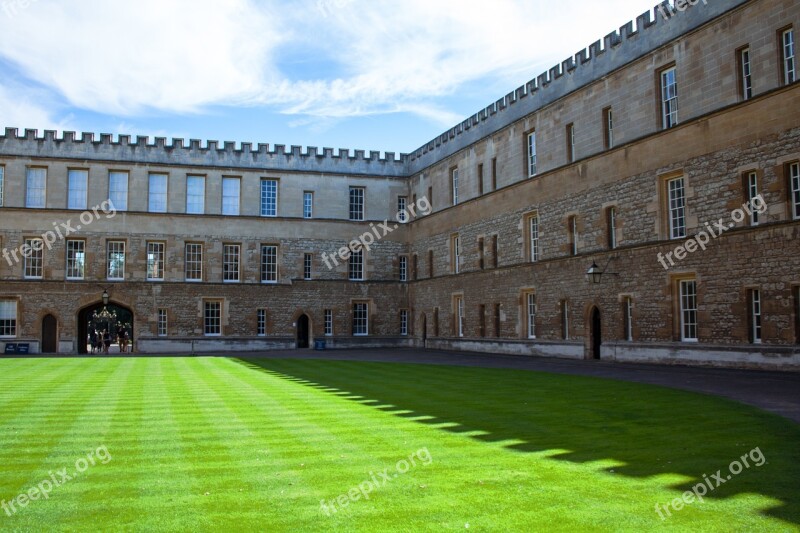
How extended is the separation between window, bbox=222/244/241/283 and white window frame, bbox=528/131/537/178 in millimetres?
17193

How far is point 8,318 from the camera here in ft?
114

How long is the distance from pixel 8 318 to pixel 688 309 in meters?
31.2

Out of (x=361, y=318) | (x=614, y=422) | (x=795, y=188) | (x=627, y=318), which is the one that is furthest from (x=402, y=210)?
(x=614, y=422)

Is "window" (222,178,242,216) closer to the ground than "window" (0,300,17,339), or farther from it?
farther from it

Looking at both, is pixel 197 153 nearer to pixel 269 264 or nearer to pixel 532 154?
pixel 269 264

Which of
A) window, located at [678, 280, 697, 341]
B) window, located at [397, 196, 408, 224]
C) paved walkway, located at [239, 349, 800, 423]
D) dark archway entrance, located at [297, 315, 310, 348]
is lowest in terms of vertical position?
paved walkway, located at [239, 349, 800, 423]

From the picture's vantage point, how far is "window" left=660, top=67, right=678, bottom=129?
21641 millimetres

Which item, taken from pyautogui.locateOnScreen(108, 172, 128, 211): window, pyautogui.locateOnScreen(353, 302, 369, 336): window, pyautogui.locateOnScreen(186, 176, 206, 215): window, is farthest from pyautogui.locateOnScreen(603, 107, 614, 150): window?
pyautogui.locateOnScreen(108, 172, 128, 211): window

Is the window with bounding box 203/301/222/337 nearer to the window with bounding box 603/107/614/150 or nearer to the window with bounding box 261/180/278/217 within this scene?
the window with bounding box 261/180/278/217

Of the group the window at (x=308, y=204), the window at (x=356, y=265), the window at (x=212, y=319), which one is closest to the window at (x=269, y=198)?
the window at (x=308, y=204)

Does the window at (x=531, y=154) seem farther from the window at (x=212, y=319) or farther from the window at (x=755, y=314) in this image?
the window at (x=212, y=319)

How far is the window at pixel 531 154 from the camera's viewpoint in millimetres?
28764

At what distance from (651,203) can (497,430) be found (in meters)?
15.0

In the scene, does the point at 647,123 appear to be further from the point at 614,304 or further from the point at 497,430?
the point at 497,430
